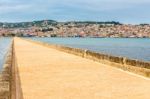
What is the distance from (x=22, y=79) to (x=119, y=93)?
4809 mm

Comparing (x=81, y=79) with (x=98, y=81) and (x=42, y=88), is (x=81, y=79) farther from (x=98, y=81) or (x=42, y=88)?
(x=42, y=88)

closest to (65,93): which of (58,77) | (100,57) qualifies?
(58,77)

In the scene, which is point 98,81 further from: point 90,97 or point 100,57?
point 100,57

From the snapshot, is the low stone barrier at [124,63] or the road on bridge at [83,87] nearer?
the road on bridge at [83,87]

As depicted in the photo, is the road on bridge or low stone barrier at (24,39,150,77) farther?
low stone barrier at (24,39,150,77)

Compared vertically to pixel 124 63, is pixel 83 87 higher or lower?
higher

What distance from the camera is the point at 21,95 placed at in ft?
36.8

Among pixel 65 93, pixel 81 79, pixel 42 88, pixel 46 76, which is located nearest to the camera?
pixel 65 93

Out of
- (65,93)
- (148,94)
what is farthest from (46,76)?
(148,94)

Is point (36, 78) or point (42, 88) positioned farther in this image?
point (36, 78)

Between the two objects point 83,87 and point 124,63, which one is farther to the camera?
point 124,63

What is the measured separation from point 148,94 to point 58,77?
205 inches

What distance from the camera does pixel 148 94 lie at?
1134 cm

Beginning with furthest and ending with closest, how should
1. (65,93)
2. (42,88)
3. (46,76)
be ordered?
(46,76), (42,88), (65,93)
